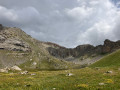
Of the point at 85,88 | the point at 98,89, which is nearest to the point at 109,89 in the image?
the point at 98,89

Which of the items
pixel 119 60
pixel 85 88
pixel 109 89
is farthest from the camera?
pixel 119 60

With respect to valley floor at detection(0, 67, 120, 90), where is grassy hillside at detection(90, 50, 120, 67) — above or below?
above

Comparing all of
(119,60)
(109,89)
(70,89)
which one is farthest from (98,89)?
(119,60)

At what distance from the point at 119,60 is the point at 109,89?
55483mm

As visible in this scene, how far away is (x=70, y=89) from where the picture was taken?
1628cm

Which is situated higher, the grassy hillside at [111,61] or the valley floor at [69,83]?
the grassy hillside at [111,61]

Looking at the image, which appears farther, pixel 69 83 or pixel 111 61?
pixel 111 61

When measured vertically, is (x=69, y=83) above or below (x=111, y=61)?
below

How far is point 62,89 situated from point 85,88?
2.63 metres

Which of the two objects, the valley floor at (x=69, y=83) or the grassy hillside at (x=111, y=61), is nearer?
the valley floor at (x=69, y=83)

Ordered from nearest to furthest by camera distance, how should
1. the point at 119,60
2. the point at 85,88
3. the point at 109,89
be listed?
the point at 109,89, the point at 85,88, the point at 119,60

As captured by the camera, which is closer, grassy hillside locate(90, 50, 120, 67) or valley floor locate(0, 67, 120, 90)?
valley floor locate(0, 67, 120, 90)

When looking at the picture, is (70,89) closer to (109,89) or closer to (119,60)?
(109,89)

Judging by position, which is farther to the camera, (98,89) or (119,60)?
(119,60)
